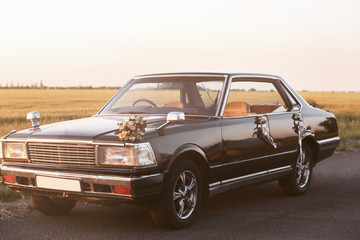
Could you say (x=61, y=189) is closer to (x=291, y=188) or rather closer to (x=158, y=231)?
(x=158, y=231)

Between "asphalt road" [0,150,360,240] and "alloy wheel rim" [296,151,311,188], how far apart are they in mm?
188

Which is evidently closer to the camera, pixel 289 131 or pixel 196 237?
pixel 196 237

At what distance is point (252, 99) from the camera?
7.40 metres

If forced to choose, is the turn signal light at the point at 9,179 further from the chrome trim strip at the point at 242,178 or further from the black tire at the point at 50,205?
the chrome trim strip at the point at 242,178

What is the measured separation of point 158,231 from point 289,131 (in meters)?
2.71

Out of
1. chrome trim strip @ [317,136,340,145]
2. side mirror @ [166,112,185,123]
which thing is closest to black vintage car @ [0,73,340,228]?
side mirror @ [166,112,185,123]

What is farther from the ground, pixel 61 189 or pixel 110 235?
pixel 61 189

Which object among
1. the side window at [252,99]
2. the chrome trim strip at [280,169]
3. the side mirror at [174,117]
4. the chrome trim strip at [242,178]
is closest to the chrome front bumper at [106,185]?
the side mirror at [174,117]

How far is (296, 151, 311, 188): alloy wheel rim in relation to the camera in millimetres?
7809

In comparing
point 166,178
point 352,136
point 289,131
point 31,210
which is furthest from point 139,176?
point 352,136

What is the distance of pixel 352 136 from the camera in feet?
55.1

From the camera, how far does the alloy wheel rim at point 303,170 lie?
7809 millimetres

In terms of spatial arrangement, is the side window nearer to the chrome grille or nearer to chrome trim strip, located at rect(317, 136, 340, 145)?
chrome trim strip, located at rect(317, 136, 340, 145)

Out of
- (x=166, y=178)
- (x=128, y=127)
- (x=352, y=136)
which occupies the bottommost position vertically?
(x=352, y=136)
